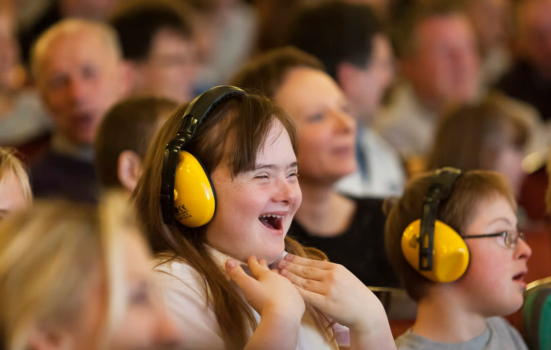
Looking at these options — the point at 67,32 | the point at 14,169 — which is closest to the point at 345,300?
the point at 14,169

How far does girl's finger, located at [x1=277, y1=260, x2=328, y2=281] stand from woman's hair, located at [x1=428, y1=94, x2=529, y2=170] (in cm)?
123

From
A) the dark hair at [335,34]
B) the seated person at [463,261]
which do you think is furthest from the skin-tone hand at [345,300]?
the dark hair at [335,34]

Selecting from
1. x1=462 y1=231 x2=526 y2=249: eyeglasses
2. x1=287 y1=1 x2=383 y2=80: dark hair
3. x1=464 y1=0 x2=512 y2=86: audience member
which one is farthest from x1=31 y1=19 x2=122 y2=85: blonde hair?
x1=464 y1=0 x2=512 y2=86: audience member

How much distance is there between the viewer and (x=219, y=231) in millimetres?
1225

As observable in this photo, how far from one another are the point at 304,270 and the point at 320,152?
2.48 feet

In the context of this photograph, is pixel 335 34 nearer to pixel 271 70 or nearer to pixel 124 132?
pixel 271 70

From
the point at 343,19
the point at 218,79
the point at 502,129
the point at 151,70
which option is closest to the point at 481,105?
the point at 502,129

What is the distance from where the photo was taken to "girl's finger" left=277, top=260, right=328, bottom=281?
1.16m

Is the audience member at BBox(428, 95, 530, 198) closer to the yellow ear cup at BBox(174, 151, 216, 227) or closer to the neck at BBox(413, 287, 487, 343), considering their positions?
the neck at BBox(413, 287, 487, 343)

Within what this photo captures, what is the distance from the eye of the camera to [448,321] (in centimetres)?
139

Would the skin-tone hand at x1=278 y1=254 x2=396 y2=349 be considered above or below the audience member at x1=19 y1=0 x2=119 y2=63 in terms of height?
below

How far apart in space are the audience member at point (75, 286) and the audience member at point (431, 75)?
2.70 metres

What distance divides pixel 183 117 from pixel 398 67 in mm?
2721

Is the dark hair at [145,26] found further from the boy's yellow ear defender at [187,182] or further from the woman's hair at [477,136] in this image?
the boy's yellow ear defender at [187,182]
